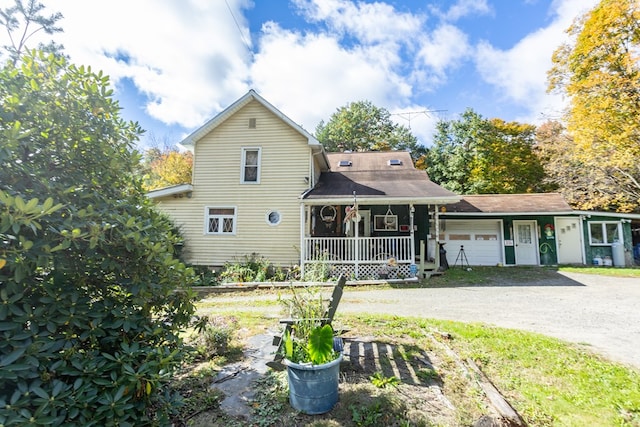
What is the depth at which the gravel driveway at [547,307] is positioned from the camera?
505cm

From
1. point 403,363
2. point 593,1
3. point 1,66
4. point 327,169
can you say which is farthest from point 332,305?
point 593,1

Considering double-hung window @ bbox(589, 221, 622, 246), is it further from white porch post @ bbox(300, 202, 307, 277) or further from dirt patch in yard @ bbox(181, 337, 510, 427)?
dirt patch in yard @ bbox(181, 337, 510, 427)

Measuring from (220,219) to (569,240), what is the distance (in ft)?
54.6

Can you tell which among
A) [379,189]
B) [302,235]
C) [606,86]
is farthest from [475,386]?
[606,86]

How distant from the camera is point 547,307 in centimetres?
691

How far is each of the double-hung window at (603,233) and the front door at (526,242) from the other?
2817 millimetres

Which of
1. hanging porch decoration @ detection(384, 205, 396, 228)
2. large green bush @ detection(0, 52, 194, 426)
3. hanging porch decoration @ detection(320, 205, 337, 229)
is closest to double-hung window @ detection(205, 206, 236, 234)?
hanging porch decoration @ detection(320, 205, 337, 229)

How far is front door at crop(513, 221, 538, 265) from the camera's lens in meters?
13.9

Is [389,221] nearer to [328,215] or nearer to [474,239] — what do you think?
[328,215]

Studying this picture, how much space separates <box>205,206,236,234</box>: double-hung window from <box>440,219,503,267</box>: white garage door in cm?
989

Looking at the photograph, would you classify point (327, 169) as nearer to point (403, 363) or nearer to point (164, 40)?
point (164, 40)

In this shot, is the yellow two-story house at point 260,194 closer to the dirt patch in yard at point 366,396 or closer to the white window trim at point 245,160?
the white window trim at point 245,160

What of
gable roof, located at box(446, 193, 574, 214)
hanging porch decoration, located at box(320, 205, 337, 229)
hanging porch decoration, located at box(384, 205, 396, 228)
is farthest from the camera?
gable roof, located at box(446, 193, 574, 214)

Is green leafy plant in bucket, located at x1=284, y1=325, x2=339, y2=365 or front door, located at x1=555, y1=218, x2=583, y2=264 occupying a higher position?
front door, located at x1=555, y1=218, x2=583, y2=264
